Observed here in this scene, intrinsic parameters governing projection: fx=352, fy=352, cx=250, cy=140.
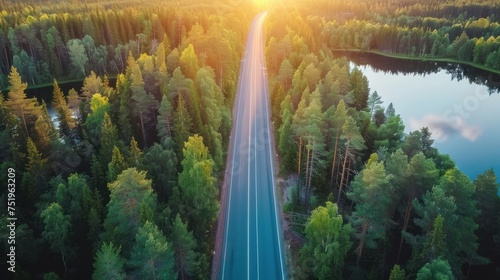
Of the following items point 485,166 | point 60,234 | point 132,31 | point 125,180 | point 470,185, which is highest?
point 132,31

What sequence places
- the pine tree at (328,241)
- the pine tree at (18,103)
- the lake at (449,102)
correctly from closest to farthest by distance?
the pine tree at (328,241) → the pine tree at (18,103) → the lake at (449,102)

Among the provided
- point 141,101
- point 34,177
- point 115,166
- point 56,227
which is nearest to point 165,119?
point 141,101

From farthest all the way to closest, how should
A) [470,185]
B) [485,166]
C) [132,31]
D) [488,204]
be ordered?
A: [132,31] → [485,166] → [488,204] → [470,185]

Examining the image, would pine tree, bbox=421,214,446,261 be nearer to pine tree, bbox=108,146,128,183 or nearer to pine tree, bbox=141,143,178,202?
pine tree, bbox=141,143,178,202

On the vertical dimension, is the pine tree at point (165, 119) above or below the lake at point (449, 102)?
above

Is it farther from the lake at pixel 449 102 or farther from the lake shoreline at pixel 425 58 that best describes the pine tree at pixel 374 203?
the lake shoreline at pixel 425 58

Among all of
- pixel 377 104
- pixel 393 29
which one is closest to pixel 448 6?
pixel 393 29

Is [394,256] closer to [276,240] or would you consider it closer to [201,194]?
[276,240]

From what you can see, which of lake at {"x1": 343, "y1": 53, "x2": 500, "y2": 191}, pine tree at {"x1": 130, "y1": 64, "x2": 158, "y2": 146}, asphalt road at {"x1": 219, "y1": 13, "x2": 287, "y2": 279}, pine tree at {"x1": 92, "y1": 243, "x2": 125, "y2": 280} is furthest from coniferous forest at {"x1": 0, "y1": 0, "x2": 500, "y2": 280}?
lake at {"x1": 343, "y1": 53, "x2": 500, "y2": 191}

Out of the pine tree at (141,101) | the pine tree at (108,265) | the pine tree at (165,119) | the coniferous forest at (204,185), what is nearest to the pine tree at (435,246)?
the coniferous forest at (204,185)
